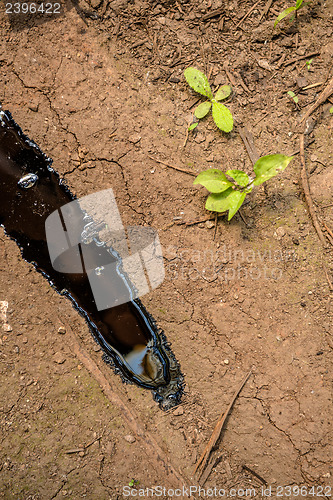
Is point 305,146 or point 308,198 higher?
point 305,146

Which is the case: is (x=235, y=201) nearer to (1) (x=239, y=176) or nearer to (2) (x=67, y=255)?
(1) (x=239, y=176)

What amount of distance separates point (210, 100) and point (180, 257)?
1231 mm

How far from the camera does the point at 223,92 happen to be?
2607 millimetres

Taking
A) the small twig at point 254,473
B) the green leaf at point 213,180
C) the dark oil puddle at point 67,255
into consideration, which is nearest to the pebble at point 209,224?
the green leaf at point 213,180

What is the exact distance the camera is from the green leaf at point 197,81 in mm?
2572

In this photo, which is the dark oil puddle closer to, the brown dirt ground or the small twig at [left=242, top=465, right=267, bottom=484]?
the brown dirt ground

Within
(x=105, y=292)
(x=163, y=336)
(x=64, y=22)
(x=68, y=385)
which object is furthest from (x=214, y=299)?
(x=64, y=22)

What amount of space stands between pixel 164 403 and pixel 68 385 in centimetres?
74

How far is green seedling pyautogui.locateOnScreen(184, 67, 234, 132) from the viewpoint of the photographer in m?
2.55

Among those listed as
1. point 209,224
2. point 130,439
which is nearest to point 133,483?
point 130,439

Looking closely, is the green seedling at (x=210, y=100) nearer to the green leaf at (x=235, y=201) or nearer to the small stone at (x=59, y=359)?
the green leaf at (x=235, y=201)

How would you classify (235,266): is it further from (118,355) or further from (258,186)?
(118,355)

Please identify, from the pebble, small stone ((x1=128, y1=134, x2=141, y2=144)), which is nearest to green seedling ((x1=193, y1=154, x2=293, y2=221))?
the pebble

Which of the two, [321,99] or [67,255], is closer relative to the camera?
[321,99]
